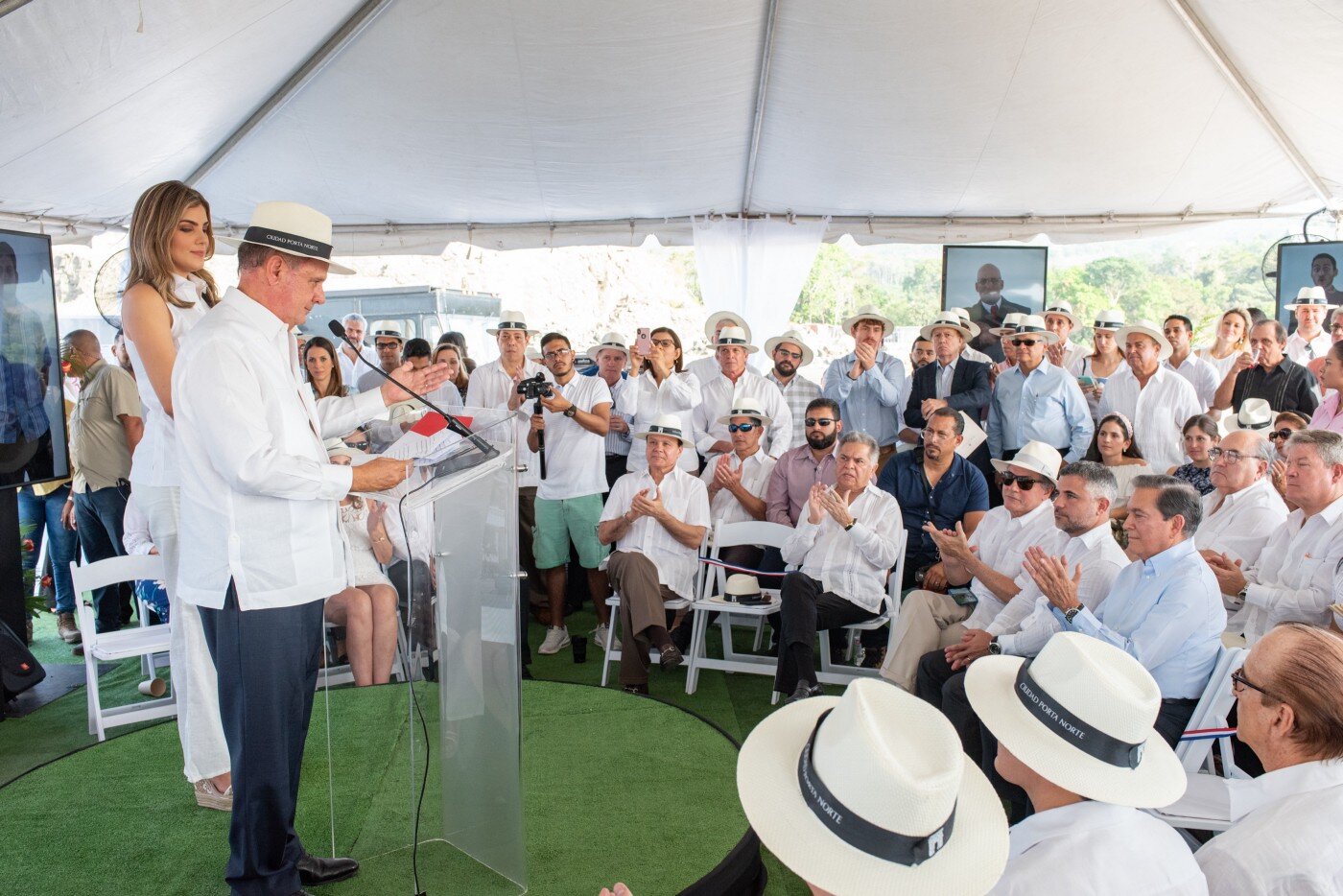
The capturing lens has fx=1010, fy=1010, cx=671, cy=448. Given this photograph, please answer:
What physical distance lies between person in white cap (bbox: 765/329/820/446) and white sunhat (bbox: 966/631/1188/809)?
4.96m

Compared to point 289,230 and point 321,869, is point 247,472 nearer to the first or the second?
point 289,230

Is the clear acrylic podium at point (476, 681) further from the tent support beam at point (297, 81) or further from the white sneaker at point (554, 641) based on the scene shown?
the tent support beam at point (297, 81)

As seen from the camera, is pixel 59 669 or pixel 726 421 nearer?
pixel 59 669

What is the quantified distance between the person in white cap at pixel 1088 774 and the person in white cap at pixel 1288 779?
16cm

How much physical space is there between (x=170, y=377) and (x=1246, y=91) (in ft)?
22.7

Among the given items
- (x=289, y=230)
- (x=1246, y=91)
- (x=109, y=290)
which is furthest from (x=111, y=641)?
(x=1246, y=91)

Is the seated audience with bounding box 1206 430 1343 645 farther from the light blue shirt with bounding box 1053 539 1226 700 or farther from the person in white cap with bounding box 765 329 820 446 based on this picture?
the person in white cap with bounding box 765 329 820 446

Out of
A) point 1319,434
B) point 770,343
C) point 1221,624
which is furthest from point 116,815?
point 770,343

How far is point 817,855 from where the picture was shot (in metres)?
1.30

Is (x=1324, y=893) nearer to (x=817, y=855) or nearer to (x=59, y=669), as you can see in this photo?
(x=817, y=855)

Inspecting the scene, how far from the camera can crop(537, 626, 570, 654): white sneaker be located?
18.3ft

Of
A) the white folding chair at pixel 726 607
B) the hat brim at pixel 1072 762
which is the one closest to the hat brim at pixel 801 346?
the white folding chair at pixel 726 607

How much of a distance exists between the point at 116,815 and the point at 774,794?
2.79 meters

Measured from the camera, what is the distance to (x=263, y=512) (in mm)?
2268
